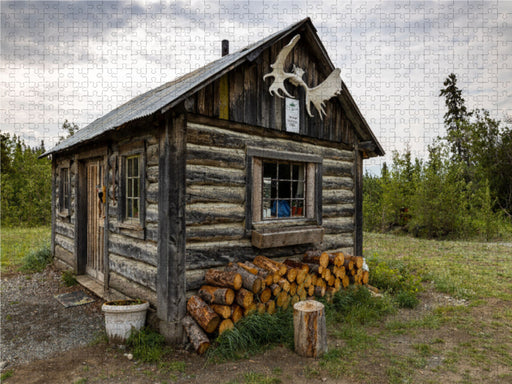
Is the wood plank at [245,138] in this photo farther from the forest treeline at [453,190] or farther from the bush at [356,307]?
the forest treeline at [453,190]

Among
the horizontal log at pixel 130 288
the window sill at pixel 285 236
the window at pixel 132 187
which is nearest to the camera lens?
the horizontal log at pixel 130 288

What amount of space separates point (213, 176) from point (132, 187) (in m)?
1.73

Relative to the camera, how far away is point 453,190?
16.3m

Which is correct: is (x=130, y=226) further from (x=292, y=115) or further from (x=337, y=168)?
(x=337, y=168)

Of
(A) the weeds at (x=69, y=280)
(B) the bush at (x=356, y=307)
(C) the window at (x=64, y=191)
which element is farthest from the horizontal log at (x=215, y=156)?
(C) the window at (x=64, y=191)

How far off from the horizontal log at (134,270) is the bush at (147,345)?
0.68m

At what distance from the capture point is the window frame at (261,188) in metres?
5.92

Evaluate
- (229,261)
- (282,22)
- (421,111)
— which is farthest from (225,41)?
(229,261)

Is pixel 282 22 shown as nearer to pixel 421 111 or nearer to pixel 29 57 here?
pixel 421 111

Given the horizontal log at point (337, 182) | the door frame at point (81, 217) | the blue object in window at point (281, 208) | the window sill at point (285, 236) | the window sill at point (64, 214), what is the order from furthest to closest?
the window sill at point (64, 214) < the door frame at point (81, 217) < the horizontal log at point (337, 182) < the blue object in window at point (281, 208) < the window sill at point (285, 236)

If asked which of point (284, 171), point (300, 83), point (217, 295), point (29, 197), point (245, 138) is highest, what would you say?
point (300, 83)

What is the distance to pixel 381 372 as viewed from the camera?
419cm

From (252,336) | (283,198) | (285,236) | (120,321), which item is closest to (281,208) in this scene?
(283,198)

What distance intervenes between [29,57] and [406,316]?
26.8ft
